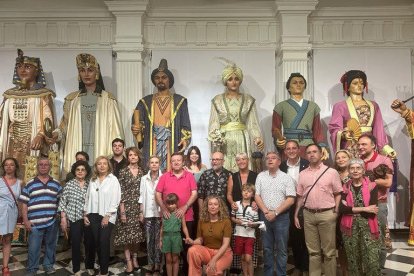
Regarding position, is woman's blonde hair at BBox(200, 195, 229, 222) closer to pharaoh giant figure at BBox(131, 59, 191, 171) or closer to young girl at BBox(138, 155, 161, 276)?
young girl at BBox(138, 155, 161, 276)

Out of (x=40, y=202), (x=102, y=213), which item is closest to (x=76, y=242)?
(x=102, y=213)

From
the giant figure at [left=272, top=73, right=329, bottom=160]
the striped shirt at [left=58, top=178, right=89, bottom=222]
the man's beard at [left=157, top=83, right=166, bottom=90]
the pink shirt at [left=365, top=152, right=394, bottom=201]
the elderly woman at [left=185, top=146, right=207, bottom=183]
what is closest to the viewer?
the striped shirt at [left=58, top=178, right=89, bottom=222]

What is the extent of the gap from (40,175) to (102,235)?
93cm

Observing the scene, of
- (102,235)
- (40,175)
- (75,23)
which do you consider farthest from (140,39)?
(102,235)

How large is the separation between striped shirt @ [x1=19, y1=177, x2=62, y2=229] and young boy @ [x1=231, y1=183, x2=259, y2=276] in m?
1.84

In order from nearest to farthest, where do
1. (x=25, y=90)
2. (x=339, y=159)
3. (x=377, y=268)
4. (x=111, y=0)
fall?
(x=377, y=268) < (x=339, y=159) < (x=25, y=90) < (x=111, y=0)

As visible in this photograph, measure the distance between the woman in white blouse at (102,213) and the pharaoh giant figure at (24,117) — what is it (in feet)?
5.21

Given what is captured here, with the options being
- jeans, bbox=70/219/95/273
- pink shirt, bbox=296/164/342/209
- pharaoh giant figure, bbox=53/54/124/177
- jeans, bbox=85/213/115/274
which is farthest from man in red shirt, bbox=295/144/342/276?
pharaoh giant figure, bbox=53/54/124/177

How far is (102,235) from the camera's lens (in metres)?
4.24

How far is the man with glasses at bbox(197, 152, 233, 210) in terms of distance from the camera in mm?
4383

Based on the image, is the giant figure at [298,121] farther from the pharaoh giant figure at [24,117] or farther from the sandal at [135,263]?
the pharaoh giant figure at [24,117]

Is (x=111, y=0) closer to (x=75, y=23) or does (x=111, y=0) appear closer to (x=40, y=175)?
(x=75, y=23)

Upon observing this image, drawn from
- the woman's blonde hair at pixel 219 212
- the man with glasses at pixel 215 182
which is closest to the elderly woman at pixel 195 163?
the man with glasses at pixel 215 182

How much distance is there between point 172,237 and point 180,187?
0.48 meters
